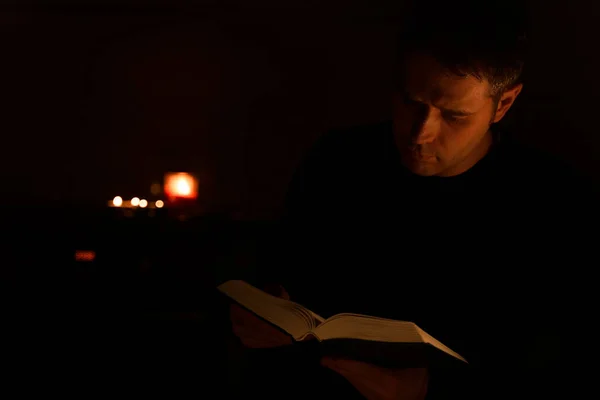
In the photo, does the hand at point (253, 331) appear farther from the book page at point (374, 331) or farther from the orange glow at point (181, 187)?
the orange glow at point (181, 187)

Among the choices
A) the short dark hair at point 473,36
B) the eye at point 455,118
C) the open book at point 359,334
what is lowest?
the open book at point 359,334

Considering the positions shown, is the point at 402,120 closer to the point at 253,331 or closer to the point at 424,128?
the point at 424,128

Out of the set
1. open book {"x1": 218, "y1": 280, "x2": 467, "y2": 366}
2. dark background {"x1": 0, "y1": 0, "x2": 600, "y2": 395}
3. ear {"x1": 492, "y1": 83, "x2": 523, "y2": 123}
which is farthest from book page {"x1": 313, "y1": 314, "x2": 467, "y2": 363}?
dark background {"x1": 0, "y1": 0, "x2": 600, "y2": 395}

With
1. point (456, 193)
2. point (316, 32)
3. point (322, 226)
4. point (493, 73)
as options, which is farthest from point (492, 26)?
point (316, 32)

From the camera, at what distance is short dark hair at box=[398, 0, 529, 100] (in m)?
1.08

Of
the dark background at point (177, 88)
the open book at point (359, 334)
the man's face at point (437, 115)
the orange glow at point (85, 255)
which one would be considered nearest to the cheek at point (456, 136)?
the man's face at point (437, 115)

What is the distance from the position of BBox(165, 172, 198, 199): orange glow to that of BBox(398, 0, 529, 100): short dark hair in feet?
3.47

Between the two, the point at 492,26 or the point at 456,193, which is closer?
the point at 492,26

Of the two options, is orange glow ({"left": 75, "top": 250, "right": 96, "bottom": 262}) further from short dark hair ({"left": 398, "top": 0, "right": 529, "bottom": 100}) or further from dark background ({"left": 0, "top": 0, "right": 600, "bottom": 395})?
short dark hair ({"left": 398, "top": 0, "right": 529, "bottom": 100})

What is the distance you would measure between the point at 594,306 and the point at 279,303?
766mm

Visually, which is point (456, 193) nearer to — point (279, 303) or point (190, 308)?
point (279, 303)

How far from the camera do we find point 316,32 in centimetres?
211

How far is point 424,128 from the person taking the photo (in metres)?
1.14

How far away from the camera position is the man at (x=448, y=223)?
1.09 metres
